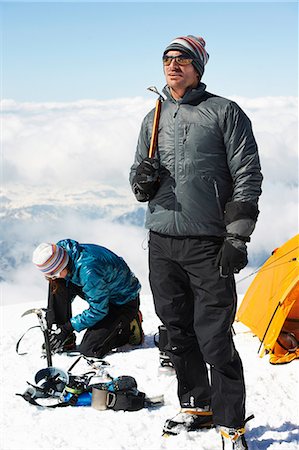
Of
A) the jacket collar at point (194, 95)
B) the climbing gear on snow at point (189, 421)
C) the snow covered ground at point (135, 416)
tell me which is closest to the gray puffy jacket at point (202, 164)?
the jacket collar at point (194, 95)

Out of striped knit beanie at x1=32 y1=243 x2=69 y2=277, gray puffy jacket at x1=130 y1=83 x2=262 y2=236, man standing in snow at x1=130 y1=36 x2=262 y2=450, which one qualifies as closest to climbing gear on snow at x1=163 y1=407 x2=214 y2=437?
man standing in snow at x1=130 y1=36 x2=262 y2=450

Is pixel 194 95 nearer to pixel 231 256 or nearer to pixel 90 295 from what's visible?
pixel 231 256

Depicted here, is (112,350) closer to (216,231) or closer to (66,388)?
(66,388)

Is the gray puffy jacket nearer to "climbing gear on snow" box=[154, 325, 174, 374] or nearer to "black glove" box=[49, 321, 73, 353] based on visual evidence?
"climbing gear on snow" box=[154, 325, 174, 374]

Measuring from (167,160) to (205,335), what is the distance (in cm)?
101

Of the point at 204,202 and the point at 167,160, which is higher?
the point at 167,160

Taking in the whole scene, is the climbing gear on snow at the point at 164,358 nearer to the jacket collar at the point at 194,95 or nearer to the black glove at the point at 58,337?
the black glove at the point at 58,337

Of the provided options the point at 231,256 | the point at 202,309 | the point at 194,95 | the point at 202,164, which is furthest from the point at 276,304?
the point at 194,95

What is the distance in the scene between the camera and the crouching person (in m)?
4.88

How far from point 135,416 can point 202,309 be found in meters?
1.07

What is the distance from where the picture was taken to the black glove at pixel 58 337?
5.20 metres

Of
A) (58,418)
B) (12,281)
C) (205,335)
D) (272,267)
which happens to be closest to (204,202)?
(205,335)

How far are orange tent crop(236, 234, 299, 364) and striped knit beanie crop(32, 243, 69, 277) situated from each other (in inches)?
75.9

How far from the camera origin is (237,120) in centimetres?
308
